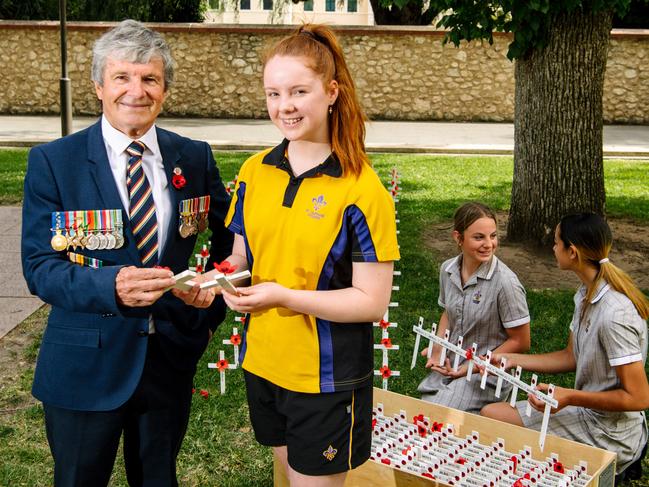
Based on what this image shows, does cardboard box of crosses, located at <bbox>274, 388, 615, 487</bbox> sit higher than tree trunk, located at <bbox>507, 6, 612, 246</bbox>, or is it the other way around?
tree trunk, located at <bbox>507, 6, 612, 246</bbox>

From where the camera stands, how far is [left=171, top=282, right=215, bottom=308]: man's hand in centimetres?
254

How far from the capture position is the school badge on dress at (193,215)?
282 cm

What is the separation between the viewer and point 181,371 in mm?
2930

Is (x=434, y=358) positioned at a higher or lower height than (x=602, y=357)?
lower

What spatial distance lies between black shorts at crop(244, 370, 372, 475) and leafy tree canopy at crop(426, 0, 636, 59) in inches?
198

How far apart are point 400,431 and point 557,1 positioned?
4.38 metres

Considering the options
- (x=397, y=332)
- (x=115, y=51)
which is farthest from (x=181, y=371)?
(x=397, y=332)

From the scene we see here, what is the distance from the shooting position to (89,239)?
259 centimetres

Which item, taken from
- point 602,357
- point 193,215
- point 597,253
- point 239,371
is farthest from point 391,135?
point 193,215

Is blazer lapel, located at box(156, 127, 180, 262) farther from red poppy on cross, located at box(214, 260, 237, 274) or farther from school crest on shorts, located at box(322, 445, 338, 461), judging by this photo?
school crest on shorts, located at box(322, 445, 338, 461)

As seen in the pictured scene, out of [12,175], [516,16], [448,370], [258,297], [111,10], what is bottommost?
[12,175]

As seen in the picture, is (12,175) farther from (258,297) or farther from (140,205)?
(258,297)

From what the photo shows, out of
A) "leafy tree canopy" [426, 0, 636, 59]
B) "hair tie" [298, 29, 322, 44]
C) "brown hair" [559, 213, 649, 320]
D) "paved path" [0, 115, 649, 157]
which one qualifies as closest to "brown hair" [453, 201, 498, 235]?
"brown hair" [559, 213, 649, 320]

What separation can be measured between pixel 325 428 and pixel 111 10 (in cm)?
2406
